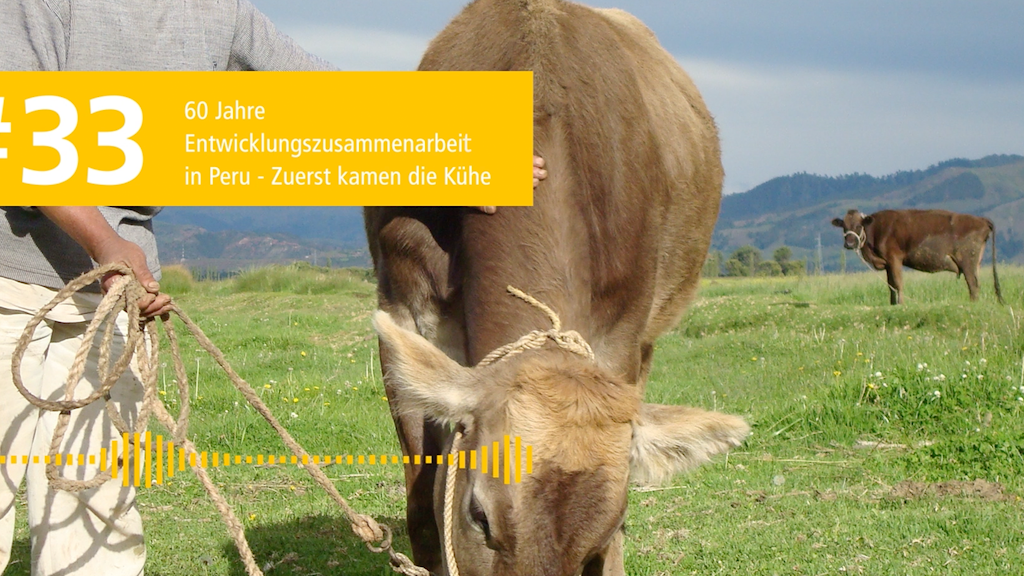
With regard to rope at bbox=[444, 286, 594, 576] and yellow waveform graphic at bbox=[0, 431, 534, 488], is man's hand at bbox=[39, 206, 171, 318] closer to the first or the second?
yellow waveform graphic at bbox=[0, 431, 534, 488]

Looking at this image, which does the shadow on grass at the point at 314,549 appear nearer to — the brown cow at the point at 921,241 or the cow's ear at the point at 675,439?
the cow's ear at the point at 675,439

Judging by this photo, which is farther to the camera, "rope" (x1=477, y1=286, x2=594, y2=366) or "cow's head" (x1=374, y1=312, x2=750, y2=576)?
"rope" (x1=477, y1=286, x2=594, y2=366)

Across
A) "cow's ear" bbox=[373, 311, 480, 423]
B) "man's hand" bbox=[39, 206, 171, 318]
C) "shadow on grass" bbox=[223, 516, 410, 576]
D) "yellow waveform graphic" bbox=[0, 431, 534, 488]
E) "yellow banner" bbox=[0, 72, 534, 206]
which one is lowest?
"shadow on grass" bbox=[223, 516, 410, 576]

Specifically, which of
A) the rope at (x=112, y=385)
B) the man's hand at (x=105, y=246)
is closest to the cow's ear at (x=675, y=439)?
the rope at (x=112, y=385)

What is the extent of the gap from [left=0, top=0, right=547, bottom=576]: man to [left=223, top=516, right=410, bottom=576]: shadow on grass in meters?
1.03

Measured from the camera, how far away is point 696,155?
16.7ft

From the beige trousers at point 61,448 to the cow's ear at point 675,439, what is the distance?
1861mm

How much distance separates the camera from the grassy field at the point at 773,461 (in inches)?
174

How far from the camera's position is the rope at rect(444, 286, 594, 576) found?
104 inches

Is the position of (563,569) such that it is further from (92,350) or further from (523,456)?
(92,350)

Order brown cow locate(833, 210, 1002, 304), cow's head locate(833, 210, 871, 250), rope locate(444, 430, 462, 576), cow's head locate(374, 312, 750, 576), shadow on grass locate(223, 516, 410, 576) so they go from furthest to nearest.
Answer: cow's head locate(833, 210, 871, 250) → brown cow locate(833, 210, 1002, 304) → shadow on grass locate(223, 516, 410, 576) → rope locate(444, 430, 462, 576) → cow's head locate(374, 312, 750, 576)

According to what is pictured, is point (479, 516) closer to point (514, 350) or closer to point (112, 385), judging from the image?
point (514, 350)

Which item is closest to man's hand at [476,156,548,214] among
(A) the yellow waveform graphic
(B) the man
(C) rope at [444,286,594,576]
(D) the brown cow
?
(B) the man

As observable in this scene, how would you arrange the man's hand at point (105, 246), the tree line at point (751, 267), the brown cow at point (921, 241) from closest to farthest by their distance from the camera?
the man's hand at point (105, 246)
the brown cow at point (921, 241)
the tree line at point (751, 267)
